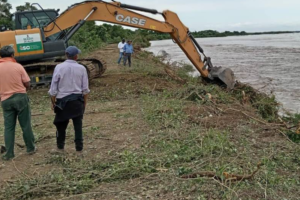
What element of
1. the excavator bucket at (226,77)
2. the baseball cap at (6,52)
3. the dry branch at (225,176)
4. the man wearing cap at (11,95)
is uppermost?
the baseball cap at (6,52)

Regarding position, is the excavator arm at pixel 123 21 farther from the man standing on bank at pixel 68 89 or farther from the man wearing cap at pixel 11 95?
the man standing on bank at pixel 68 89

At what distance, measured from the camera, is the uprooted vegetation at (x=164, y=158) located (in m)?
4.66

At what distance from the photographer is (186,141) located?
21.0 ft

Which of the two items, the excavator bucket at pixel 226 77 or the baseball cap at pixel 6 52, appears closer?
the baseball cap at pixel 6 52

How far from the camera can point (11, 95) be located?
5.89 meters

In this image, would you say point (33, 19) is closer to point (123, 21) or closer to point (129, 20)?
point (123, 21)

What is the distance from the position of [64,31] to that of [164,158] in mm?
7746

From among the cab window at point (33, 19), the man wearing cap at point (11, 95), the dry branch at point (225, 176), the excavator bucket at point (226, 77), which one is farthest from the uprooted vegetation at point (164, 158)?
the cab window at point (33, 19)

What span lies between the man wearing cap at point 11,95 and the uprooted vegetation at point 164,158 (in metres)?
0.47

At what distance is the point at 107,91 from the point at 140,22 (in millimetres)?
2450

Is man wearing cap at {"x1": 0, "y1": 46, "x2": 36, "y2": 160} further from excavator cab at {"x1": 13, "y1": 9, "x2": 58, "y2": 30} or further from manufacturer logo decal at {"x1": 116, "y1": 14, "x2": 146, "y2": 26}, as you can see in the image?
excavator cab at {"x1": 13, "y1": 9, "x2": 58, "y2": 30}

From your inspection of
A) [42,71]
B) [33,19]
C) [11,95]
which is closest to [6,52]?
[11,95]

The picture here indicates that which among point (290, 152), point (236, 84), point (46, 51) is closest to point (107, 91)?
point (46, 51)

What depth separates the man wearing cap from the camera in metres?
5.88
